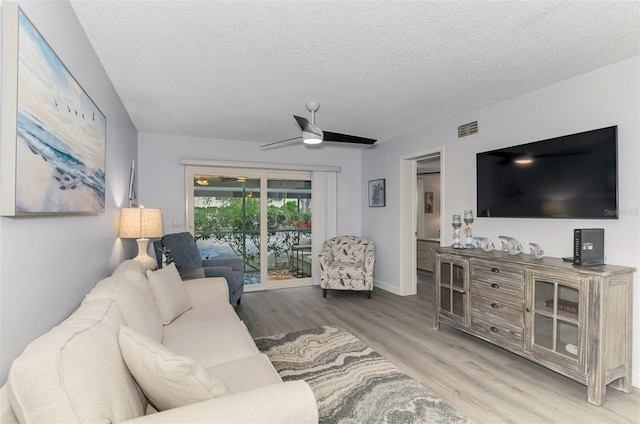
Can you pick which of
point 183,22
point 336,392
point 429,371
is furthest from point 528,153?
point 183,22

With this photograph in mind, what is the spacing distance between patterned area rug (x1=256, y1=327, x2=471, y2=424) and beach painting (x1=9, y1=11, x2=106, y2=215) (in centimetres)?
187

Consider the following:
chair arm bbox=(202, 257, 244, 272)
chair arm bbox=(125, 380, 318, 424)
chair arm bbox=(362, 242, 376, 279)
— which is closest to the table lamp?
chair arm bbox=(202, 257, 244, 272)

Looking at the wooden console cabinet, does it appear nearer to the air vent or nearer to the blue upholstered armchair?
the air vent

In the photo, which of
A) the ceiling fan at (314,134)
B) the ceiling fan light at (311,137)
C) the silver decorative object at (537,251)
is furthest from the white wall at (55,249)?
the silver decorative object at (537,251)

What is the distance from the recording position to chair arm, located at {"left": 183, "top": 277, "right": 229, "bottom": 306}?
290 cm

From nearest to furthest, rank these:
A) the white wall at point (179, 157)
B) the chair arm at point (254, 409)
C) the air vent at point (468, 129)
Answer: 1. the chair arm at point (254, 409)
2. the air vent at point (468, 129)
3. the white wall at point (179, 157)

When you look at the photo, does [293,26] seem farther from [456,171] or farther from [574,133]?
[456,171]

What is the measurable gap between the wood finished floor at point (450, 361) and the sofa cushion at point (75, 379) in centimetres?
198

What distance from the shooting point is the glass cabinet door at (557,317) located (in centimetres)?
229

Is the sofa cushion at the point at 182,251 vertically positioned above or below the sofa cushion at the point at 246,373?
above

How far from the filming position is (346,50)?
227 cm

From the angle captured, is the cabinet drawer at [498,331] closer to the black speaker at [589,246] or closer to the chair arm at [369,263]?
the black speaker at [589,246]

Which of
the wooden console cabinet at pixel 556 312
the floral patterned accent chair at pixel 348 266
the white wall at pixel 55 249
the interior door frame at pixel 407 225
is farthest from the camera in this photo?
the interior door frame at pixel 407 225

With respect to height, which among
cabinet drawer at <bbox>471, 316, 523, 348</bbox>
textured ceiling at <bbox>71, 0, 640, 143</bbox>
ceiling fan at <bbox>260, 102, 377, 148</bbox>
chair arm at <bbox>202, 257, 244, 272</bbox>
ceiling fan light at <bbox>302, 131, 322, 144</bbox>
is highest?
textured ceiling at <bbox>71, 0, 640, 143</bbox>
